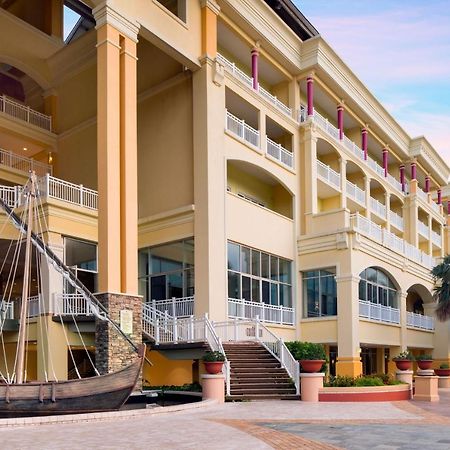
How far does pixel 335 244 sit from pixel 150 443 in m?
18.4

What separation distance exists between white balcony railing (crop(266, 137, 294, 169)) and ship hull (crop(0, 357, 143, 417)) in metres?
16.1

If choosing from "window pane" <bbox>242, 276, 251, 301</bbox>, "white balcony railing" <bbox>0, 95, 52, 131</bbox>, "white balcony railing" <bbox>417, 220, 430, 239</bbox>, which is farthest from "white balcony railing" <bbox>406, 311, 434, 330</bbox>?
"white balcony railing" <bbox>0, 95, 52, 131</bbox>

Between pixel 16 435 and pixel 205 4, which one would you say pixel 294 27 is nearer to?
pixel 205 4

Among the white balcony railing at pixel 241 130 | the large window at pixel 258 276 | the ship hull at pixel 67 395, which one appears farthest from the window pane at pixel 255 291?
the ship hull at pixel 67 395

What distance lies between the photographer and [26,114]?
97.7 feet

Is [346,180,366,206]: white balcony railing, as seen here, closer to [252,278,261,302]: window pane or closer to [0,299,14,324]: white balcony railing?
[252,278,261,302]: window pane

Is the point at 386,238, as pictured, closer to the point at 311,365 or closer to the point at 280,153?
the point at 280,153

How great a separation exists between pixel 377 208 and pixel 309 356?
72.7ft

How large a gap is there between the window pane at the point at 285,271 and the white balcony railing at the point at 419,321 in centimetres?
931

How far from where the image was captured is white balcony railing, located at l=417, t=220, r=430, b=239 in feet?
148

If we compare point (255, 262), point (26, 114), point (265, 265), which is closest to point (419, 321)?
point (265, 265)

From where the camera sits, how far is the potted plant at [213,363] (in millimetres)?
17359

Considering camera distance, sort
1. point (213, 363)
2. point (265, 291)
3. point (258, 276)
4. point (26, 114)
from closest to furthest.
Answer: point (213, 363), point (258, 276), point (265, 291), point (26, 114)

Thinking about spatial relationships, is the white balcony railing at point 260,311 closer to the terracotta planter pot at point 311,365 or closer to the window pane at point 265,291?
the window pane at point 265,291
